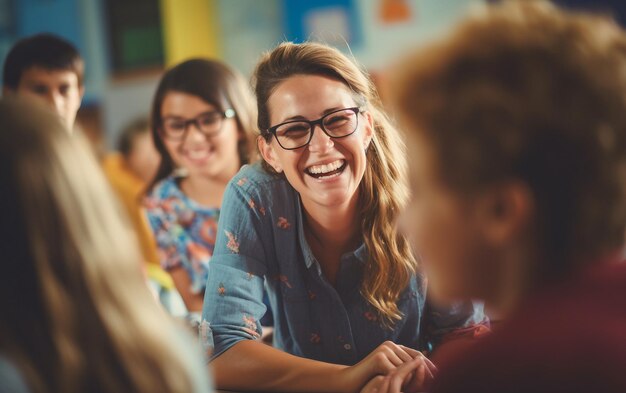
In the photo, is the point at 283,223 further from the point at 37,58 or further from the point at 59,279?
the point at 37,58

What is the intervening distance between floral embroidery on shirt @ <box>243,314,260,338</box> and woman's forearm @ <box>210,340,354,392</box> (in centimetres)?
4

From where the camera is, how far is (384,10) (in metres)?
4.49

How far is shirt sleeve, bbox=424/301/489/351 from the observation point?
1341 millimetres

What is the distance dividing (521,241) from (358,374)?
1.68ft

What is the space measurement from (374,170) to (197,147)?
834mm

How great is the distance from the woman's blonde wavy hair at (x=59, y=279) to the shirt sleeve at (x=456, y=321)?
736 mm

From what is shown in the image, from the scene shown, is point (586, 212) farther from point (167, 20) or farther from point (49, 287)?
point (167, 20)

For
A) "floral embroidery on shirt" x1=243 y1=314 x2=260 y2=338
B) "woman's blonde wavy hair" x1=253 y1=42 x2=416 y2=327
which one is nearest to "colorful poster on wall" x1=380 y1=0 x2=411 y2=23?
"woman's blonde wavy hair" x1=253 y1=42 x2=416 y2=327

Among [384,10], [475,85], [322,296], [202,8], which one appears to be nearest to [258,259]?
[322,296]

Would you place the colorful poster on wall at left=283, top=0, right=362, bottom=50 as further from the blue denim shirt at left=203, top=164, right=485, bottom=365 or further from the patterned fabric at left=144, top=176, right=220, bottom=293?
the blue denim shirt at left=203, top=164, right=485, bottom=365

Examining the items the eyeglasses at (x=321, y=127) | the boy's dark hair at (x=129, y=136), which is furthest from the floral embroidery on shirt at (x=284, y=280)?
the boy's dark hair at (x=129, y=136)

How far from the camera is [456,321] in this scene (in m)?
1.36

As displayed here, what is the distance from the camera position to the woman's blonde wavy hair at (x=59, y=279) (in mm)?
701

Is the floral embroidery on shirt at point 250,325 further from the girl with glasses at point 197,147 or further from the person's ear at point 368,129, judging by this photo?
the girl with glasses at point 197,147
